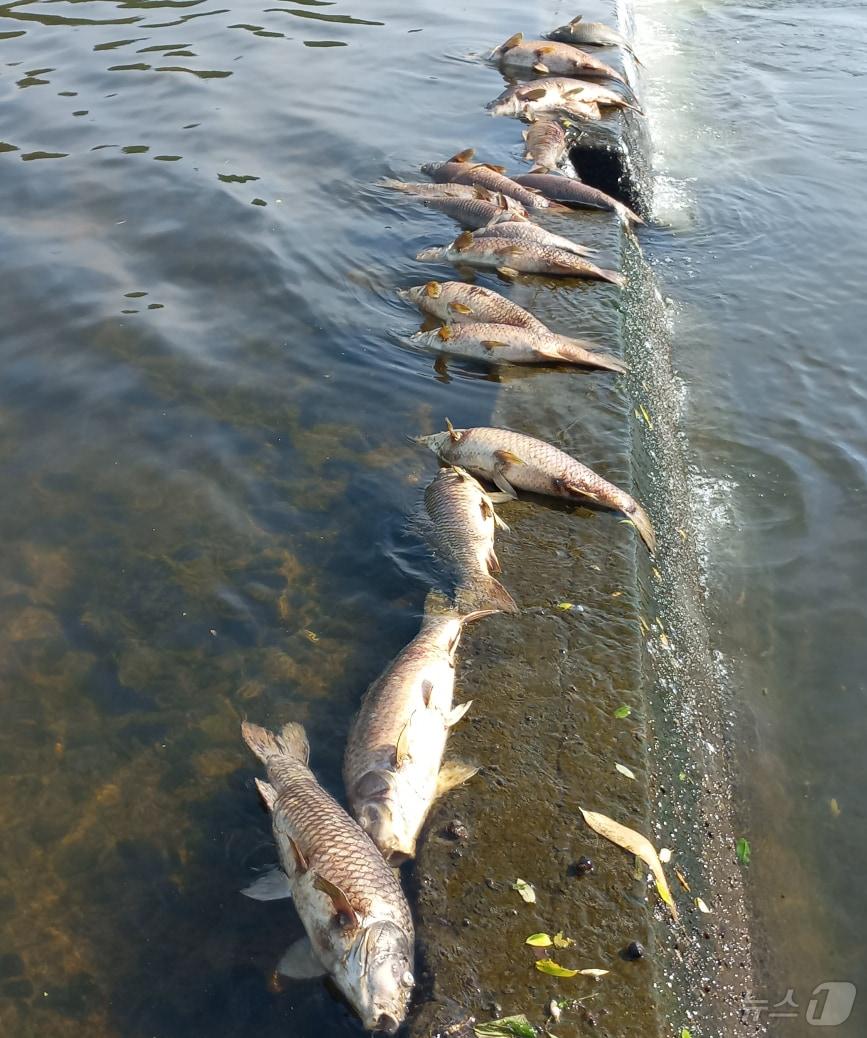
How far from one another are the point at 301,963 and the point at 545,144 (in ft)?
31.6

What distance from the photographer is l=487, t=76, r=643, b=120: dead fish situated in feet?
40.2

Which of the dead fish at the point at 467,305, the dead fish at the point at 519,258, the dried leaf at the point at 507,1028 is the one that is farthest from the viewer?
the dead fish at the point at 519,258

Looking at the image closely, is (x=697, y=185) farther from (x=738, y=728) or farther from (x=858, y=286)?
(x=738, y=728)

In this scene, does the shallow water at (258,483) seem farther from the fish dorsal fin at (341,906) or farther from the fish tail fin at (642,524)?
the fish dorsal fin at (341,906)

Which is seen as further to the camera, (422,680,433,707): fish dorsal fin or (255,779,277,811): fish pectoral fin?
(422,680,433,707): fish dorsal fin

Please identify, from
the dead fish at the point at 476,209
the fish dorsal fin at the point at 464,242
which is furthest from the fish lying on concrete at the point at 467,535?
the dead fish at the point at 476,209

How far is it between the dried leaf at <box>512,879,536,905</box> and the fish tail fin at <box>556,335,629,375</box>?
407 cm

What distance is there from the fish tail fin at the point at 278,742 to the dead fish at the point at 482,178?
6817 millimetres

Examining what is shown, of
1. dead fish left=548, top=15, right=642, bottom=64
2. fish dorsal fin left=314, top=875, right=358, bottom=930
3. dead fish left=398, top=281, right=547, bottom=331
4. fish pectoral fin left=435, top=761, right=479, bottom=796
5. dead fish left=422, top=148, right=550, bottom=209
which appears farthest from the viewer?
dead fish left=548, top=15, right=642, bottom=64

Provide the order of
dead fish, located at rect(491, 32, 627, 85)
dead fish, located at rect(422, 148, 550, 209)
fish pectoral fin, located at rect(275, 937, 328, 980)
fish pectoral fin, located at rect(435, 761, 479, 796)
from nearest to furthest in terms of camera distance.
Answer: fish pectoral fin, located at rect(275, 937, 328, 980) → fish pectoral fin, located at rect(435, 761, 479, 796) → dead fish, located at rect(422, 148, 550, 209) → dead fish, located at rect(491, 32, 627, 85)

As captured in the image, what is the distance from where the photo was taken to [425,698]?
409cm

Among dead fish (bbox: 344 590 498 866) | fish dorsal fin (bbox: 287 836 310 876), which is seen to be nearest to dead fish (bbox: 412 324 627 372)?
dead fish (bbox: 344 590 498 866)

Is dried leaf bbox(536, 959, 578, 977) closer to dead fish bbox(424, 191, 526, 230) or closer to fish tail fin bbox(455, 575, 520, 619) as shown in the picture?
fish tail fin bbox(455, 575, 520, 619)

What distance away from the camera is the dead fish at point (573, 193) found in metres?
9.77
